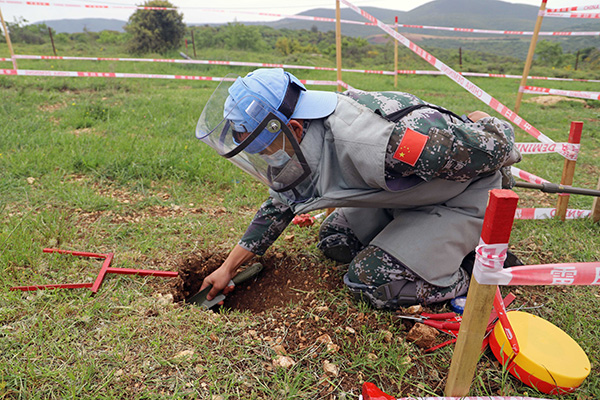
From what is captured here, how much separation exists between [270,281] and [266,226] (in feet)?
1.46

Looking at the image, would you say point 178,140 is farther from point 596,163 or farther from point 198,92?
point 596,163

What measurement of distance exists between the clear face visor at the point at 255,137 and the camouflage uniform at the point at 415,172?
1.38 ft

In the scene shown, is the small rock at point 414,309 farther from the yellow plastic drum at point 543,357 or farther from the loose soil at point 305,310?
the yellow plastic drum at point 543,357

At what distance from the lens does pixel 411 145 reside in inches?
65.3

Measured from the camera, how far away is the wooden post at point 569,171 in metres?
2.80

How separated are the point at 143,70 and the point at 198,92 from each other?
3035 millimetres

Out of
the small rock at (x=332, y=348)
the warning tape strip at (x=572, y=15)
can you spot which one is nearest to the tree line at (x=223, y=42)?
the warning tape strip at (x=572, y=15)

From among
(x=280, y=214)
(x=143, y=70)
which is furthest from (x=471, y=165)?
(x=143, y=70)

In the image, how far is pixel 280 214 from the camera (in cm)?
230

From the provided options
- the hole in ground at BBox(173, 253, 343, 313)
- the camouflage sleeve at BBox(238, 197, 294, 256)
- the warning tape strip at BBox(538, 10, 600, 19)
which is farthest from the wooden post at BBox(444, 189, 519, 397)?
the warning tape strip at BBox(538, 10, 600, 19)

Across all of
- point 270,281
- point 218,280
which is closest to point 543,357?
point 270,281

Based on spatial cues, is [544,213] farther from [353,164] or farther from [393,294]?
[353,164]

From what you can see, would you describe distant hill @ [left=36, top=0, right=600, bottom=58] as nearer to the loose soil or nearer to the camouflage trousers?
the loose soil

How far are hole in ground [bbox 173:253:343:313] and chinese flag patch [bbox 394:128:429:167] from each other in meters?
1.00
